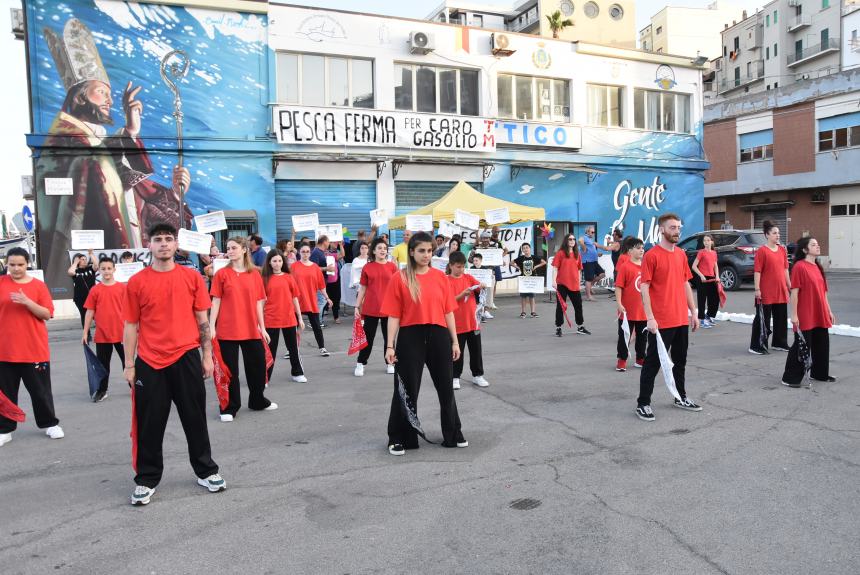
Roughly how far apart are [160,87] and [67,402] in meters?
12.2

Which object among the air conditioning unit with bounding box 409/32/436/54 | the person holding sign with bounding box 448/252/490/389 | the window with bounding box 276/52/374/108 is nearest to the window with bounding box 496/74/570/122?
the air conditioning unit with bounding box 409/32/436/54

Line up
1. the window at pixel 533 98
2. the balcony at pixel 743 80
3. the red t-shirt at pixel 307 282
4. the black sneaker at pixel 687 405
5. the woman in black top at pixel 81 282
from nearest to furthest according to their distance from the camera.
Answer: the black sneaker at pixel 687 405 < the red t-shirt at pixel 307 282 < the woman in black top at pixel 81 282 < the window at pixel 533 98 < the balcony at pixel 743 80

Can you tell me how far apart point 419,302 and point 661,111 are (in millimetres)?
23570

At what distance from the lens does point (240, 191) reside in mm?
18828

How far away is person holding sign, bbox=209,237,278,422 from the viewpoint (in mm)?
6789

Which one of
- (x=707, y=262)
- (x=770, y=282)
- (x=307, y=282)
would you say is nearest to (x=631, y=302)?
(x=770, y=282)

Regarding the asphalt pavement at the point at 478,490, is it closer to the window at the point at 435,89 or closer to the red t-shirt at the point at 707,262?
the red t-shirt at the point at 707,262

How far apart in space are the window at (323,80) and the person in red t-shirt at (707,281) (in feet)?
38.1

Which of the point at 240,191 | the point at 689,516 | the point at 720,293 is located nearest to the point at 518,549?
the point at 689,516

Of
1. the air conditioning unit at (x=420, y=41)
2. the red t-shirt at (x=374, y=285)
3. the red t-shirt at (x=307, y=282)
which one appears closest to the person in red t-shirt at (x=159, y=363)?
the red t-shirt at (x=374, y=285)

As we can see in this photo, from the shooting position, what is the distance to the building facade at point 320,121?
1717 centimetres

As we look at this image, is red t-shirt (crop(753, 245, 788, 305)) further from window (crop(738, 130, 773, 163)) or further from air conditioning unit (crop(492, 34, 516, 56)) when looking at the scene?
window (crop(738, 130, 773, 163))

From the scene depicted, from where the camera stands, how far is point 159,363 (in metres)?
4.54

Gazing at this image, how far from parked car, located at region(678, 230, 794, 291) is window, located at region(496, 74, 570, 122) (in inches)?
268
